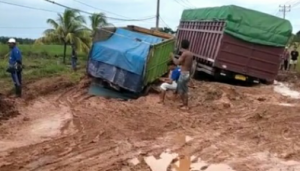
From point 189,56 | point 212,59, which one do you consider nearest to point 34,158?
point 189,56

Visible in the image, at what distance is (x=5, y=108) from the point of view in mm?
11414

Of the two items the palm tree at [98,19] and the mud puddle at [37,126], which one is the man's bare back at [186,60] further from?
the palm tree at [98,19]

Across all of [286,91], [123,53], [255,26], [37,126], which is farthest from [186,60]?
[286,91]

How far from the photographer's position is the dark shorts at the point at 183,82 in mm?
12141

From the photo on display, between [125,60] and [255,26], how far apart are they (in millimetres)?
5254

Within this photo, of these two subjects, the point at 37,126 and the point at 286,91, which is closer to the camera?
the point at 37,126

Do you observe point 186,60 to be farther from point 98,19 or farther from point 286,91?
point 98,19

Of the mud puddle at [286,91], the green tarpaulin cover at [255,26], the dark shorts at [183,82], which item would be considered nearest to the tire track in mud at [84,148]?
→ the dark shorts at [183,82]

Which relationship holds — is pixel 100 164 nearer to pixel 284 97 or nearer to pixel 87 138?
pixel 87 138

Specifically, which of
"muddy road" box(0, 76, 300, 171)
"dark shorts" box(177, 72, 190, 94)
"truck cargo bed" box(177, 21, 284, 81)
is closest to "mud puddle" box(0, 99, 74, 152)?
"muddy road" box(0, 76, 300, 171)

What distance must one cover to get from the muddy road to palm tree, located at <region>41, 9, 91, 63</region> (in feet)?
79.4

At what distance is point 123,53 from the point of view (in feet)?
45.7

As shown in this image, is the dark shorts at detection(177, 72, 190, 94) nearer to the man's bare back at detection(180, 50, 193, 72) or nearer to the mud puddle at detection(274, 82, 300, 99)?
the man's bare back at detection(180, 50, 193, 72)

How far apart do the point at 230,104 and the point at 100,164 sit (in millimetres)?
6491
